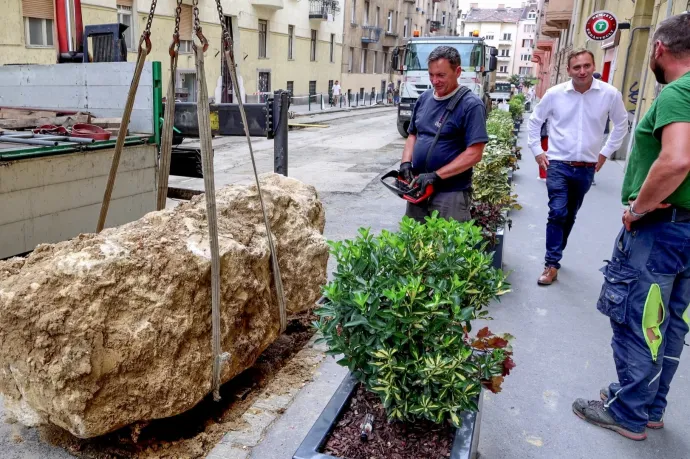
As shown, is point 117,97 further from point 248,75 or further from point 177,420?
point 248,75

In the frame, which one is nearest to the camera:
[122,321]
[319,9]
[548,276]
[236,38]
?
[122,321]

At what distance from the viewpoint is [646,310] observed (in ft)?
8.85

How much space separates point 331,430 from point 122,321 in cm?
107

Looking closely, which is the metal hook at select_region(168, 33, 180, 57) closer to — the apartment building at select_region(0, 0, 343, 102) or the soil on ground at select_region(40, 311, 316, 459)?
the soil on ground at select_region(40, 311, 316, 459)

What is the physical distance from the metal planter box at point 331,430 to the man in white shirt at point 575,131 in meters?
2.94

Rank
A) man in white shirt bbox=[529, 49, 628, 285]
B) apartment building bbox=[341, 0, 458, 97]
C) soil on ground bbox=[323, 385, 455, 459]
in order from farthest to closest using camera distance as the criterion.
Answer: apartment building bbox=[341, 0, 458, 97], man in white shirt bbox=[529, 49, 628, 285], soil on ground bbox=[323, 385, 455, 459]

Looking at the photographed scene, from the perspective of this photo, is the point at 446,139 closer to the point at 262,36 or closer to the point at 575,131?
the point at 575,131

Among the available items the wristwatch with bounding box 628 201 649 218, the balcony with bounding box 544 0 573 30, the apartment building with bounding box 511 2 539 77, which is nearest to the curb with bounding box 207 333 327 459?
the wristwatch with bounding box 628 201 649 218

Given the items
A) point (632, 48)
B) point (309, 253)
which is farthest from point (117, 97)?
point (632, 48)

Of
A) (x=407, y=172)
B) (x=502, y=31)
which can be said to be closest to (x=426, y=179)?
(x=407, y=172)

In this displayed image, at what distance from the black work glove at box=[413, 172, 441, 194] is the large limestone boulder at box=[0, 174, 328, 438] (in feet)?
4.10

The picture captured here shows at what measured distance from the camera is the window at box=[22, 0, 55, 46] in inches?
632

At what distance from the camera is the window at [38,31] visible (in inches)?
639

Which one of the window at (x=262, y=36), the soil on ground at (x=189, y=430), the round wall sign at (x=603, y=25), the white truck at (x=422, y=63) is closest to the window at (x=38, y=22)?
the white truck at (x=422, y=63)
